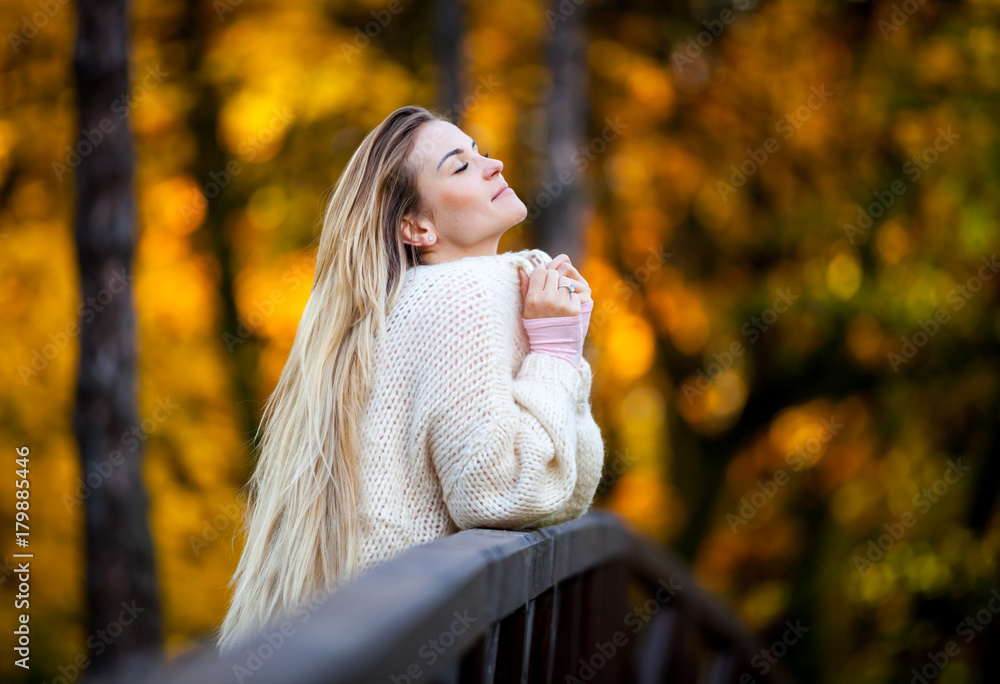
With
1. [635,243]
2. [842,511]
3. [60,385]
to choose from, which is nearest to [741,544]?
[842,511]

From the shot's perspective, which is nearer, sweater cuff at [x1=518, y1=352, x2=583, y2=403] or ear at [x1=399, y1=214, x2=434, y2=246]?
sweater cuff at [x1=518, y1=352, x2=583, y2=403]

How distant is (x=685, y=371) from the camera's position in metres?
10.1

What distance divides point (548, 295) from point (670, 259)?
8243 millimetres

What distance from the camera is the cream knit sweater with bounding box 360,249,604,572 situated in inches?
84.7

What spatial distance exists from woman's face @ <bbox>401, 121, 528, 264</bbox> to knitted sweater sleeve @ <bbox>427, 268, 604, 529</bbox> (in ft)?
1.03

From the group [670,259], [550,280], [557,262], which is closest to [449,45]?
[670,259]

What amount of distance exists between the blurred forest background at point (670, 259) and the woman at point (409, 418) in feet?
17.7

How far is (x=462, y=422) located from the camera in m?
2.18

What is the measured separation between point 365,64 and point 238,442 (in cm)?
390

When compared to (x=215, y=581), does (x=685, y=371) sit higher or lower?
higher

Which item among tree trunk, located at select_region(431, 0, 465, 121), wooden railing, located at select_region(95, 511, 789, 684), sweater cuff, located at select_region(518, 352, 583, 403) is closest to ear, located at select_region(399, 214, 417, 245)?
sweater cuff, located at select_region(518, 352, 583, 403)

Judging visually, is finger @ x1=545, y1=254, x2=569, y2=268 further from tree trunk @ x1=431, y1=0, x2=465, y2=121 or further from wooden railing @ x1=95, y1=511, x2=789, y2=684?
tree trunk @ x1=431, y1=0, x2=465, y2=121

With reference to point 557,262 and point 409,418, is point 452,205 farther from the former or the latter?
point 409,418

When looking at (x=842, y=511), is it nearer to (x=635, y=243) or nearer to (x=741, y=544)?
(x=741, y=544)
